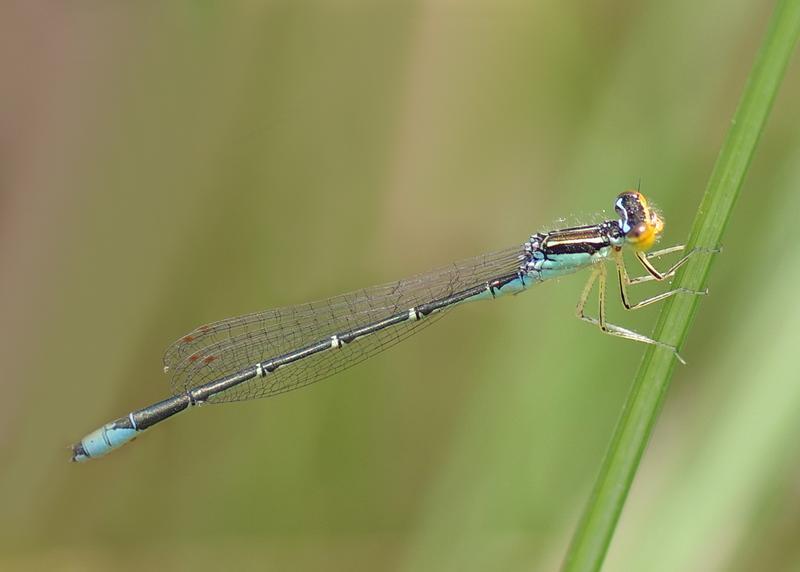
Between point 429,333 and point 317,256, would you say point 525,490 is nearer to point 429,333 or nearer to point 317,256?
point 429,333

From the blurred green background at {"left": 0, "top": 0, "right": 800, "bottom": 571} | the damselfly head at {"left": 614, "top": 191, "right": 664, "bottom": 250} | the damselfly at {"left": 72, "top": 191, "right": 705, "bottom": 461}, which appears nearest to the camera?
the damselfly head at {"left": 614, "top": 191, "right": 664, "bottom": 250}

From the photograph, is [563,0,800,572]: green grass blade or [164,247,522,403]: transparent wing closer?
[563,0,800,572]: green grass blade

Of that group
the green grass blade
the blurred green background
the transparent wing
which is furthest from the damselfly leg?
the transparent wing

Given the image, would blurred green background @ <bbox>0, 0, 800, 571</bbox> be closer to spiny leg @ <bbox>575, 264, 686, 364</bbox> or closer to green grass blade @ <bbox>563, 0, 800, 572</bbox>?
spiny leg @ <bbox>575, 264, 686, 364</bbox>

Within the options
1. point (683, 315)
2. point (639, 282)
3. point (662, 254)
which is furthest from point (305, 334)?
point (683, 315)

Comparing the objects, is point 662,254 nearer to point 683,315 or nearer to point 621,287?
point 621,287

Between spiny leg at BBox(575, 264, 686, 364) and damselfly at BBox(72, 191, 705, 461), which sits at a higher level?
spiny leg at BBox(575, 264, 686, 364)

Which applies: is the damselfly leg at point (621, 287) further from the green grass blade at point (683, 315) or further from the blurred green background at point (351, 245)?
the green grass blade at point (683, 315)
